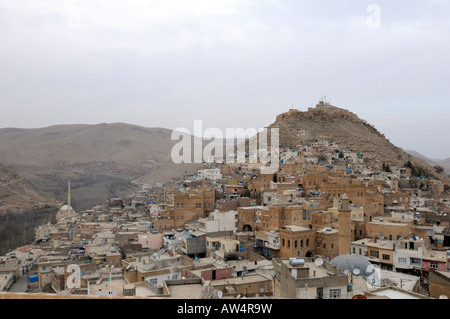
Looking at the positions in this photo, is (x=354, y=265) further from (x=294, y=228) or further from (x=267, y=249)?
(x=267, y=249)

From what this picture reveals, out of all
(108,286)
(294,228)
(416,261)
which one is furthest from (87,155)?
(416,261)

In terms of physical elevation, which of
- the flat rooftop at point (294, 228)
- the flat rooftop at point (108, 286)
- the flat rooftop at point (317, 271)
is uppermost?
the flat rooftop at point (317, 271)

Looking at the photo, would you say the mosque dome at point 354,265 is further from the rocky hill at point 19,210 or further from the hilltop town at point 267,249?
the rocky hill at point 19,210

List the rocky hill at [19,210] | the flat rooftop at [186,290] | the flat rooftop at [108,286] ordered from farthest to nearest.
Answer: the rocky hill at [19,210], the flat rooftop at [108,286], the flat rooftop at [186,290]

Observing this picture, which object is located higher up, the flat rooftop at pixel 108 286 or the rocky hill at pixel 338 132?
the rocky hill at pixel 338 132

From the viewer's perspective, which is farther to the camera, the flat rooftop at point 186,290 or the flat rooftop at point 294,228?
the flat rooftop at point 294,228

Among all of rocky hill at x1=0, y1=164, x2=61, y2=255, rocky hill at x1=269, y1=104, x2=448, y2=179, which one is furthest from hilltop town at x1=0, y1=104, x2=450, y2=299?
rocky hill at x1=269, y1=104, x2=448, y2=179

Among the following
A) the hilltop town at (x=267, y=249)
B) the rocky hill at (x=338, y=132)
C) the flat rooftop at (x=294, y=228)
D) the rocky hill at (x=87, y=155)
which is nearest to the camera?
the hilltop town at (x=267, y=249)

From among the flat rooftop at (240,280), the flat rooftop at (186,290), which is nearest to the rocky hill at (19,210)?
the flat rooftop at (240,280)
